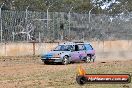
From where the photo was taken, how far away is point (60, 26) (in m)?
35.3

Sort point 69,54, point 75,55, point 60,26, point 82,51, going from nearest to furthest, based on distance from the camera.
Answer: point 69,54, point 75,55, point 82,51, point 60,26

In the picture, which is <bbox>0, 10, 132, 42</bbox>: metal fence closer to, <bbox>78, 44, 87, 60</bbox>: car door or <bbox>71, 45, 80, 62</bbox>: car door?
<bbox>78, 44, 87, 60</bbox>: car door

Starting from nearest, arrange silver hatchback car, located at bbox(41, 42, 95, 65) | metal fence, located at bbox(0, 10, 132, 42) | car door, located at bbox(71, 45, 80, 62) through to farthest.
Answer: silver hatchback car, located at bbox(41, 42, 95, 65) → car door, located at bbox(71, 45, 80, 62) → metal fence, located at bbox(0, 10, 132, 42)

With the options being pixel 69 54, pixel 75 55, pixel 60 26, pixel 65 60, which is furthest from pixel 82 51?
pixel 60 26

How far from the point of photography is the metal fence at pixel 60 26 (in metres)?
30.5

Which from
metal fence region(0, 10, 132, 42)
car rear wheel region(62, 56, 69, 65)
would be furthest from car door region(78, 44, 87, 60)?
metal fence region(0, 10, 132, 42)

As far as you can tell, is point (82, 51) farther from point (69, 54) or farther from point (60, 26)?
point (60, 26)

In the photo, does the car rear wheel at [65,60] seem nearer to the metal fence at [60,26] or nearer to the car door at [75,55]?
the car door at [75,55]

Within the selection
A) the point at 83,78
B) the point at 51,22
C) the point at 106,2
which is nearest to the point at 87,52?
the point at 51,22

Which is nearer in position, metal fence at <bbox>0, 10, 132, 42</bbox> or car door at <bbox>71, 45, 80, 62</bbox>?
car door at <bbox>71, 45, 80, 62</bbox>

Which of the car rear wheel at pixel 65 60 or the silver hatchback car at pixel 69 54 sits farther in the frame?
the car rear wheel at pixel 65 60

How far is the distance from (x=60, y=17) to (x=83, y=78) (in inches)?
1158

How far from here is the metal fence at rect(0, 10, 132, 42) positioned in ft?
99.9

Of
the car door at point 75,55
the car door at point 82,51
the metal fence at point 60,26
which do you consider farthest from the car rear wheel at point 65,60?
the metal fence at point 60,26
